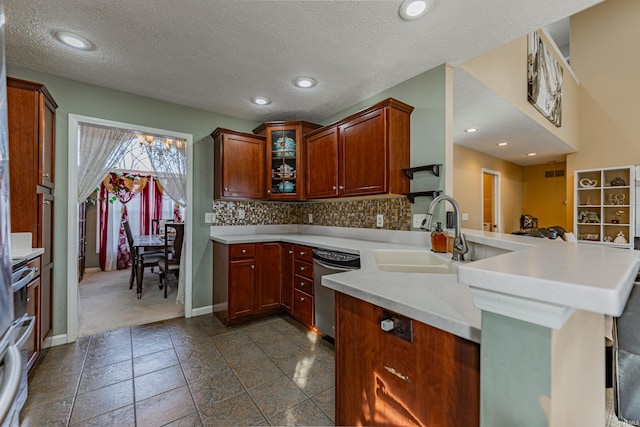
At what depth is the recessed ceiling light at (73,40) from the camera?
6.03 ft

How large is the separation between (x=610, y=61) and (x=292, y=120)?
19.6 ft

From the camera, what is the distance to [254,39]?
1906 millimetres

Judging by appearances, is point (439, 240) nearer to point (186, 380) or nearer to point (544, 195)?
point (186, 380)

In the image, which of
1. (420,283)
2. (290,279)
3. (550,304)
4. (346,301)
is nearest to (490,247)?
(420,283)

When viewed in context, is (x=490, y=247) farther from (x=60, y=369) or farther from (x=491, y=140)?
(x=491, y=140)

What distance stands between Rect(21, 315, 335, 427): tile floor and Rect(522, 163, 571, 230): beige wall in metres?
6.63

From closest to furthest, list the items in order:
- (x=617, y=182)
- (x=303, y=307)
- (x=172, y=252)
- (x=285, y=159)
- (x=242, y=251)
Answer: (x=303, y=307) → (x=242, y=251) → (x=285, y=159) → (x=172, y=252) → (x=617, y=182)

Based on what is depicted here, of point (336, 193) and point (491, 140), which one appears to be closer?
point (336, 193)

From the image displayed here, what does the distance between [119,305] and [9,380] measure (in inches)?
141

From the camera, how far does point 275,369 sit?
2.01 meters

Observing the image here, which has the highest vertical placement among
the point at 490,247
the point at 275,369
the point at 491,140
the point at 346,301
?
the point at 491,140

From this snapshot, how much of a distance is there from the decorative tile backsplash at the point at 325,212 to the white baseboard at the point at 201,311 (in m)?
1.00

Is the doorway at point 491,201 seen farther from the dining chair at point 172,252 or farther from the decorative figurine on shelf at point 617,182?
the dining chair at point 172,252

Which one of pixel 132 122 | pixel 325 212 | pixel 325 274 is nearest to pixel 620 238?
pixel 325 212
